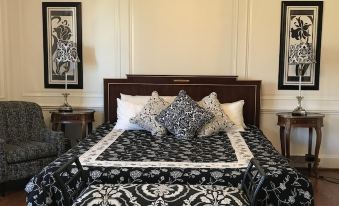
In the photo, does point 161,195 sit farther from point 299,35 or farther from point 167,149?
point 299,35

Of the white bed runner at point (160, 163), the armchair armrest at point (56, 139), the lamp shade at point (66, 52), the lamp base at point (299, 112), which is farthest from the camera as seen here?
the lamp shade at point (66, 52)

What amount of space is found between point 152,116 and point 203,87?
2.96 feet

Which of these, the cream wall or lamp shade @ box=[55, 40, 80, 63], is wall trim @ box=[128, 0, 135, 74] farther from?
lamp shade @ box=[55, 40, 80, 63]

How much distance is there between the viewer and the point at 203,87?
4613 millimetres

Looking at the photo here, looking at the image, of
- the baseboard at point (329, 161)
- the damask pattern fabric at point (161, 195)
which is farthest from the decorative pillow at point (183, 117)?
the baseboard at point (329, 161)

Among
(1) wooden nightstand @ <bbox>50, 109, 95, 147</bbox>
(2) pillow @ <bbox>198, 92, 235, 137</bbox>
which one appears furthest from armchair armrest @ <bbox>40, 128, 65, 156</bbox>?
(2) pillow @ <bbox>198, 92, 235, 137</bbox>

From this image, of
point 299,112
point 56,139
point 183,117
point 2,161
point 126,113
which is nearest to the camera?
point 2,161

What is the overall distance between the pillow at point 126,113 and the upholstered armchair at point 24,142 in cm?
64

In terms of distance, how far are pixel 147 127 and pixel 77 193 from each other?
151cm

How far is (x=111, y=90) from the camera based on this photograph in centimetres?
472

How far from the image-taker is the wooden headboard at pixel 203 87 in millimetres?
4602

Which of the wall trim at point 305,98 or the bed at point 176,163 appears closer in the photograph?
the bed at point 176,163

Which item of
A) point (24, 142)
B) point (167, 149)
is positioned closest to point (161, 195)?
point (167, 149)

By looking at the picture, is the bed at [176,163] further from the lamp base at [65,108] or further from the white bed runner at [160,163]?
the lamp base at [65,108]
